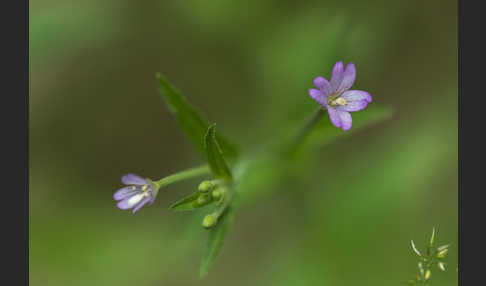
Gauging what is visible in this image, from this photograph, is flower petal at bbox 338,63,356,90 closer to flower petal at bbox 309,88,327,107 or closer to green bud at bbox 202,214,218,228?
flower petal at bbox 309,88,327,107

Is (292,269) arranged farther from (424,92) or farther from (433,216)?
(424,92)

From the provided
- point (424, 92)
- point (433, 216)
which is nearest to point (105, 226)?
point (433, 216)

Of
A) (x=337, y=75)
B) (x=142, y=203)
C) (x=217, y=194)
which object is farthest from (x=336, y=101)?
(x=142, y=203)

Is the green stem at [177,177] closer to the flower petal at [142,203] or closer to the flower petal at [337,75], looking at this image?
the flower petal at [142,203]

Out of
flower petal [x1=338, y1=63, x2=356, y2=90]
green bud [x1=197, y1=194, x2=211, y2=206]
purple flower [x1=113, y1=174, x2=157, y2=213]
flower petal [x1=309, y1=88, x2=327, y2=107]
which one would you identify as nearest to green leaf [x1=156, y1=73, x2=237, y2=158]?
green bud [x1=197, y1=194, x2=211, y2=206]

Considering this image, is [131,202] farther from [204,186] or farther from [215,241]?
[215,241]

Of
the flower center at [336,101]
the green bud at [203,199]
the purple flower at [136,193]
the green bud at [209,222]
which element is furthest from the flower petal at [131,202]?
the flower center at [336,101]
